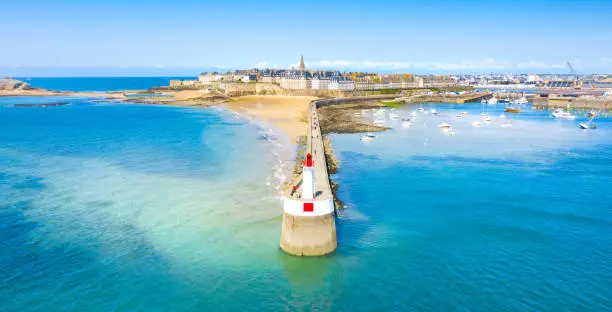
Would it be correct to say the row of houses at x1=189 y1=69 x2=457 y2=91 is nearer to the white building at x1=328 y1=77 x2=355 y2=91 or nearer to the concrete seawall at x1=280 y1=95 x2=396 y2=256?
the white building at x1=328 y1=77 x2=355 y2=91

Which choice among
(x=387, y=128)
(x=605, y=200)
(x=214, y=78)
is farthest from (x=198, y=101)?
(x=605, y=200)

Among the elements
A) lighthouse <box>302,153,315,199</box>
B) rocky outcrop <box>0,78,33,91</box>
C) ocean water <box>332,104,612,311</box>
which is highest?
rocky outcrop <box>0,78,33,91</box>

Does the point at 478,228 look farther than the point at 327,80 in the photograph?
No

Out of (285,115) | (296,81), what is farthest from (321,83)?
(285,115)

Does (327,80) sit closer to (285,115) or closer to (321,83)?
(321,83)

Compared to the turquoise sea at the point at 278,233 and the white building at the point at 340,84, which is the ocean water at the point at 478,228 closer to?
the turquoise sea at the point at 278,233

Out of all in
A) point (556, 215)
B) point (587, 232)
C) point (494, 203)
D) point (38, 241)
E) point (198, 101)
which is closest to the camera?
point (38, 241)

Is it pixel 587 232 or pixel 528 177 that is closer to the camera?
pixel 587 232

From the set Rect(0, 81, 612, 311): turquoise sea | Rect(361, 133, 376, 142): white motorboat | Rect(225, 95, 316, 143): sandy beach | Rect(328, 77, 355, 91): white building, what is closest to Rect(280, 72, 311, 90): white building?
Rect(328, 77, 355, 91): white building

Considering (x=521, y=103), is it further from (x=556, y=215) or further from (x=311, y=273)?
(x=311, y=273)
